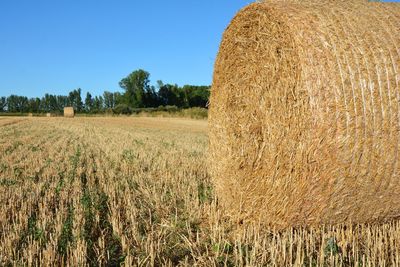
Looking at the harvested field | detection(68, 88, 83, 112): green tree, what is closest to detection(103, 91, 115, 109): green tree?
detection(68, 88, 83, 112): green tree

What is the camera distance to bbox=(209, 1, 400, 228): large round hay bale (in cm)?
396

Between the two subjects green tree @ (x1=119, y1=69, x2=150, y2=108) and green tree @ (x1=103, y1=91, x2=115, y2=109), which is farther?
green tree @ (x1=103, y1=91, x2=115, y2=109)

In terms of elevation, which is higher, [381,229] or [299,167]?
[299,167]

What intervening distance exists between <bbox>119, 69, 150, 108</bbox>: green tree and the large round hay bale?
85995 mm

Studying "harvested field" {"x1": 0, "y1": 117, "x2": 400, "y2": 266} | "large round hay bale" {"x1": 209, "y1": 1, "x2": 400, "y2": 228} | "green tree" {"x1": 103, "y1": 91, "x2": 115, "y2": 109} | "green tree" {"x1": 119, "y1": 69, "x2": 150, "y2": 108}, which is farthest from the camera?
"green tree" {"x1": 103, "y1": 91, "x2": 115, "y2": 109}

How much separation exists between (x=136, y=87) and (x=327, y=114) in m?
90.4

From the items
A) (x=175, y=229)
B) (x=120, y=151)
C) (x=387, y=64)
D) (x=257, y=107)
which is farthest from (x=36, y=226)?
(x=120, y=151)

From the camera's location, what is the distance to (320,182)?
4043mm

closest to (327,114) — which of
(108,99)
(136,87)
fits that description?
(136,87)

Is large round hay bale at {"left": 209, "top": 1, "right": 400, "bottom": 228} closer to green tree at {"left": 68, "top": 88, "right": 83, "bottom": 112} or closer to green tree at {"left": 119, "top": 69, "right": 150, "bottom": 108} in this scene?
green tree at {"left": 119, "top": 69, "right": 150, "bottom": 108}

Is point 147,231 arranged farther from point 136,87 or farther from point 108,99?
point 108,99

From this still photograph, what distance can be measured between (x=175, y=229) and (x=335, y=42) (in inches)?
103

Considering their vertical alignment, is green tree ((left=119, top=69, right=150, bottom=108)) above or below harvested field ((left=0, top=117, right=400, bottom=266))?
above

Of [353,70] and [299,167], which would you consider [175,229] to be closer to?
[299,167]
